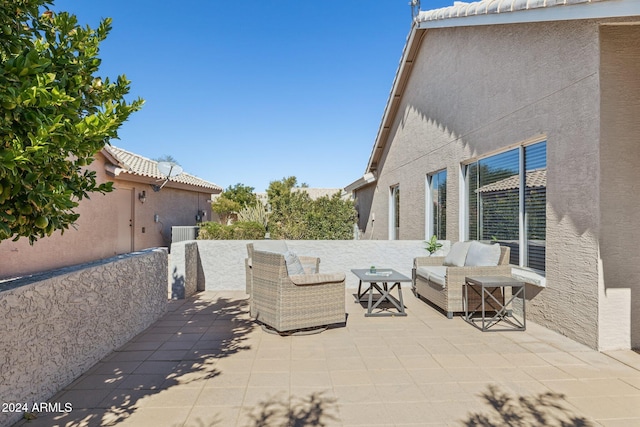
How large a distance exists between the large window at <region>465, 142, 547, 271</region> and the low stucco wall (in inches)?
67.7

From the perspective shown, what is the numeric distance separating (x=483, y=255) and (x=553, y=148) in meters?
2.03

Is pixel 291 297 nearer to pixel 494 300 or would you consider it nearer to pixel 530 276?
pixel 494 300

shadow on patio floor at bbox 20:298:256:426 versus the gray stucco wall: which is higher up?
the gray stucco wall

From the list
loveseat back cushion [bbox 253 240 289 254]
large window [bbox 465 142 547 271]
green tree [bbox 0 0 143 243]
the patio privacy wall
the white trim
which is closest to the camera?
green tree [bbox 0 0 143 243]

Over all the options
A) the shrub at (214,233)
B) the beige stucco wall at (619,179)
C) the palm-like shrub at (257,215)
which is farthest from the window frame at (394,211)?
the beige stucco wall at (619,179)

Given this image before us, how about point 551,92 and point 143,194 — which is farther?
point 143,194

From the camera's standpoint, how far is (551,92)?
512 centimetres

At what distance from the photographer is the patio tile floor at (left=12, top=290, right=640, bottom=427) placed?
296 centimetres

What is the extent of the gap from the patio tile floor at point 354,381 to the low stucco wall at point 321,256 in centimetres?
280

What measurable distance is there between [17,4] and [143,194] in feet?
38.8

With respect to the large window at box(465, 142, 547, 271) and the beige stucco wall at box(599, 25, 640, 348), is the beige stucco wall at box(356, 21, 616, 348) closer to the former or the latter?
→ the beige stucco wall at box(599, 25, 640, 348)

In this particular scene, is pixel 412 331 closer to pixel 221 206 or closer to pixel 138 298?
pixel 138 298

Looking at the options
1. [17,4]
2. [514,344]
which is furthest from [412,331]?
[17,4]

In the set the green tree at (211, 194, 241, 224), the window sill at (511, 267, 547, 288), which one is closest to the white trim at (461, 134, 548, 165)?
the window sill at (511, 267, 547, 288)
